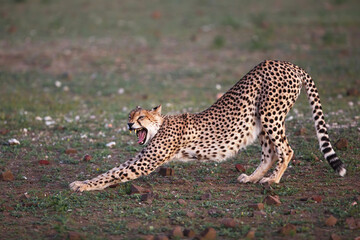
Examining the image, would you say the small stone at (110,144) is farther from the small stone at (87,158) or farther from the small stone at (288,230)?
the small stone at (288,230)

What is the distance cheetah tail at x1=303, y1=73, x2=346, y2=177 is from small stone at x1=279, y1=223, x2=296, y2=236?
1.82 m

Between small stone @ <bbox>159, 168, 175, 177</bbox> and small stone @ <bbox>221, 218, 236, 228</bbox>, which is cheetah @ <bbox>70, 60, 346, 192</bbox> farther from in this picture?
small stone @ <bbox>221, 218, 236, 228</bbox>

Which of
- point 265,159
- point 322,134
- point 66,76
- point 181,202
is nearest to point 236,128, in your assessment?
point 265,159

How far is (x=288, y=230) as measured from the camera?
610cm

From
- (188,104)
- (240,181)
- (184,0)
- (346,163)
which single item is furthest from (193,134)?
(184,0)

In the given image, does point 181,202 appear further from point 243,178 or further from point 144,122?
point 144,122

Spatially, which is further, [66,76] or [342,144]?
[66,76]

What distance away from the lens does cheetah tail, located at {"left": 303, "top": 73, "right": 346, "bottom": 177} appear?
7.64m

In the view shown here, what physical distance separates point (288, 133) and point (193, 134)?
2770mm

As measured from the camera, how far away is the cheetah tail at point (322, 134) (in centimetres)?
764

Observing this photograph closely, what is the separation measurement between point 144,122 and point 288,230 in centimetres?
287

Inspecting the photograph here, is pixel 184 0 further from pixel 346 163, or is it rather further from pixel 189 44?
pixel 346 163

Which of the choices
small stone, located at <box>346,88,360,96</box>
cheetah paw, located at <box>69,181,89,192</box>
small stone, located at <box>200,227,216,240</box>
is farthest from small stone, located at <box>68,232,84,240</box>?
small stone, located at <box>346,88,360,96</box>

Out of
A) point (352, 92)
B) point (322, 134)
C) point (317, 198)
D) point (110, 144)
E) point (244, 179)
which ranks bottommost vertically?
point (317, 198)
